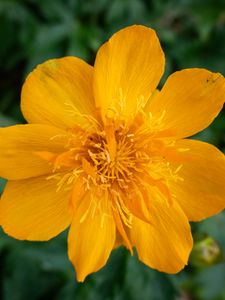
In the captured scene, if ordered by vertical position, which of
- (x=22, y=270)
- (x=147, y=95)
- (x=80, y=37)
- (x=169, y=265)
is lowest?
(x=22, y=270)

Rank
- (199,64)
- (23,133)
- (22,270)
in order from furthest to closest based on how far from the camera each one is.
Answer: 1. (199,64)
2. (22,270)
3. (23,133)

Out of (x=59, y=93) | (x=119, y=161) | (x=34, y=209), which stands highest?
(x=59, y=93)

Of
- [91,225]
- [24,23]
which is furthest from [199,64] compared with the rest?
[91,225]

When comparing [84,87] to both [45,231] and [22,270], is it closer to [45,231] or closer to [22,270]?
[45,231]

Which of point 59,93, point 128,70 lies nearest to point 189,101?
point 128,70

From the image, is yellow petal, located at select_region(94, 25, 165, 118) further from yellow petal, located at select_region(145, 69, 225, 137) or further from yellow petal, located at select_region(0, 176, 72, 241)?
yellow petal, located at select_region(0, 176, 72, 241)

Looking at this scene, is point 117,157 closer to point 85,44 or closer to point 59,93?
point 59,93
